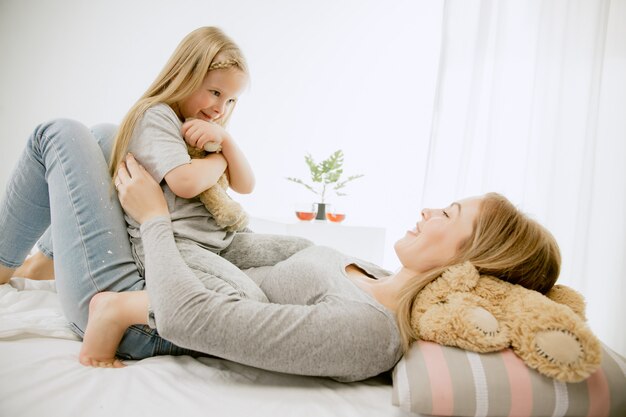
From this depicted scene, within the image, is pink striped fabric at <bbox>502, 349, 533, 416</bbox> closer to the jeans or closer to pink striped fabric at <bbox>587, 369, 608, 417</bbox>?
pink striped fabric at <bbox>587, 369, 608, 417</bbox>

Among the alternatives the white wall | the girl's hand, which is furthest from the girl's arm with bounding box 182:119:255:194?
the white wall

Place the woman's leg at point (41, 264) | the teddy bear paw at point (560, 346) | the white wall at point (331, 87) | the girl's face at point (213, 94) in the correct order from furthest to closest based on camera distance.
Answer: the white wall at point (331, 87) → the woman's leg at point (41, 264) → the girl's face at point (213, 94) → the teddy bear paw at point (560, 346)

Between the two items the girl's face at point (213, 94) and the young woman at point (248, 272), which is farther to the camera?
the girl's face at point (213, 94)

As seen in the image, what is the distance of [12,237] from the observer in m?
1.07

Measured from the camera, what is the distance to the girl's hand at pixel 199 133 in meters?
1.07

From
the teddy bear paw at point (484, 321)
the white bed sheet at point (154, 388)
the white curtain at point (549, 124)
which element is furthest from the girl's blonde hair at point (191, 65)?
the white curtain at point (549, 124)

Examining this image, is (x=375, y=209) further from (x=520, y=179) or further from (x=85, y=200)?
(x=85, y=200)

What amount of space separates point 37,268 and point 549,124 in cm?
267

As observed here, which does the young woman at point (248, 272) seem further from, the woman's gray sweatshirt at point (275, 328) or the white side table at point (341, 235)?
the white side table at point (341, 235)

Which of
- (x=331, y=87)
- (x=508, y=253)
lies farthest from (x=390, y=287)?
(x=331, y=87)

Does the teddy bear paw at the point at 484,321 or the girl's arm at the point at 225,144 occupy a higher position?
the girl's arm at the point at 225,144

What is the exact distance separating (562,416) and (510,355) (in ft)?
0.36

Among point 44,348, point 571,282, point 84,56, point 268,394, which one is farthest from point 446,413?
point 84,56

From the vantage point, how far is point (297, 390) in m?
0.74
